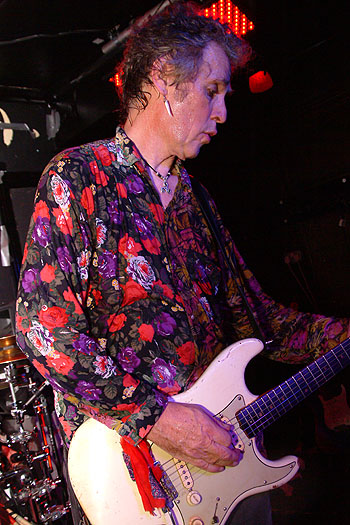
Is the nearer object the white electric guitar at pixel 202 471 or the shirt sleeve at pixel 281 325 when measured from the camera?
the white electric guitar at pixel 202 471

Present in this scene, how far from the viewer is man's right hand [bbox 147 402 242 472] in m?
1.30

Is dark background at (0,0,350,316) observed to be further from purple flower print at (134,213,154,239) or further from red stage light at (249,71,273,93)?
purple flower print at (134,213,154,239)

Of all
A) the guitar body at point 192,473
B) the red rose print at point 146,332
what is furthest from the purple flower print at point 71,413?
the red rose print at point 146,332

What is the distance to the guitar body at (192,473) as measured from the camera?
1304 millimetres

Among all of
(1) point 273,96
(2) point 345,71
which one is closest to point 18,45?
(1) point 273,96

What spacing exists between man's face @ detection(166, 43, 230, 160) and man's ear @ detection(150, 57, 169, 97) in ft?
0.10

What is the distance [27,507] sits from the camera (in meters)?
3.55

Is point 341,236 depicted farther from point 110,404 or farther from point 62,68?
point 62,68

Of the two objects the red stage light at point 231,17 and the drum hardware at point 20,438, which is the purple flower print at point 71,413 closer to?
the red stage light at point 231,17

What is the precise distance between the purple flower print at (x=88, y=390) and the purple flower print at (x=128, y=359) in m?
0.22

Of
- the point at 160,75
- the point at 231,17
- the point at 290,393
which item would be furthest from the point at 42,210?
the point at 231,17

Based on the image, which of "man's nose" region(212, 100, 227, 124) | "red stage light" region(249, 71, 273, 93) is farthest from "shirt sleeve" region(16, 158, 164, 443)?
"red stage light" region(249, 71, 273, 93)

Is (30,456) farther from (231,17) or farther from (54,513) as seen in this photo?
(231,17)

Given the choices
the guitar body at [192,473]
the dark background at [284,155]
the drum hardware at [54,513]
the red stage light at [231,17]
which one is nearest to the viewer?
the guitar body at [192,473]
